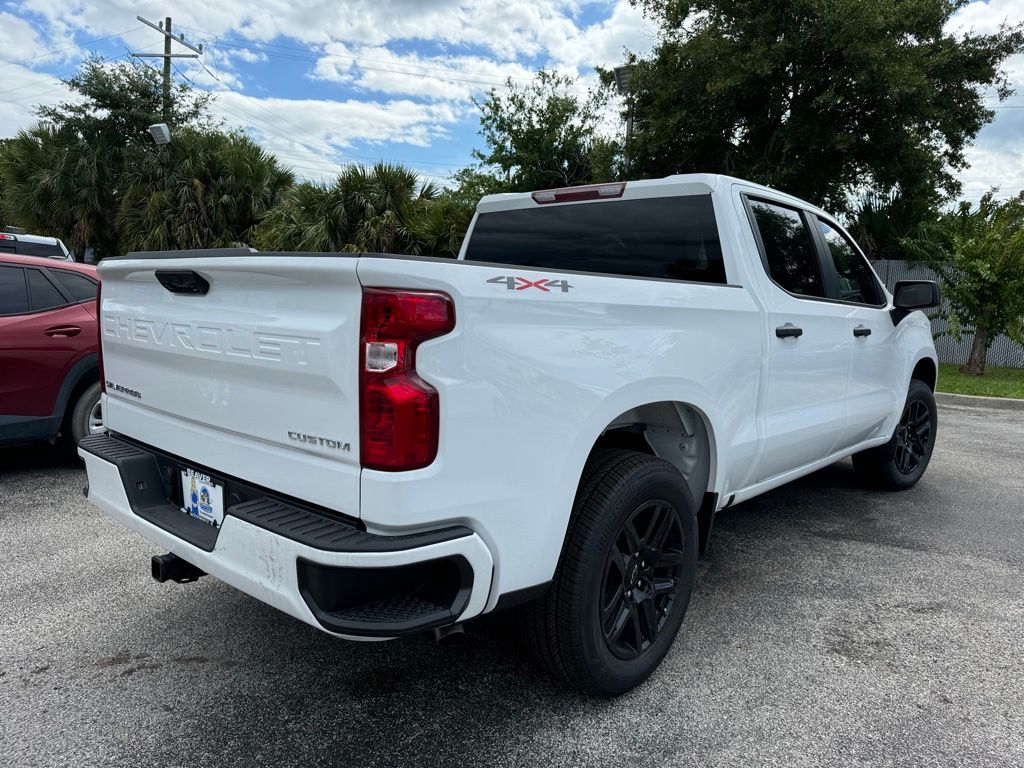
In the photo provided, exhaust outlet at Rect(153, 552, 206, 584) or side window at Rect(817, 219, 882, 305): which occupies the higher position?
side window at Rect(817, 219, 882, 305)

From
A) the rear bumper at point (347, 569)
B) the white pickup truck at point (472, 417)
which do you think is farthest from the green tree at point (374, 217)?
the rear bumper at point (347, 569)

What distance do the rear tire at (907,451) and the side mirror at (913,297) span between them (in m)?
0.69

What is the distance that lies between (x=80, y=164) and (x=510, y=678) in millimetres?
20837

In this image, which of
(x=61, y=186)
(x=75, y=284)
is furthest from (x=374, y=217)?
(x=61, y=186)

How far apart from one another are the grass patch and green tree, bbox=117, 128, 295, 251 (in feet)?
45.8

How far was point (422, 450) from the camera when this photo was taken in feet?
6.02

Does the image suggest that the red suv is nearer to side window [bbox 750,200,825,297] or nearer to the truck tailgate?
the truck tailgate

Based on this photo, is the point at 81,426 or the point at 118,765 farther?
the point at 81,426

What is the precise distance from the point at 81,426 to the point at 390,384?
4.27m

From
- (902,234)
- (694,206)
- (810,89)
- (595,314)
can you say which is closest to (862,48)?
(810,89)

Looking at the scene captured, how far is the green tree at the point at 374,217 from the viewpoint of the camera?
1266 cm

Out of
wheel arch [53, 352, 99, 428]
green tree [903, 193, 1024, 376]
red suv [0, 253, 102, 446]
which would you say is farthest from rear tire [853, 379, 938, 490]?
green tree [903, 193, 1024, 376]

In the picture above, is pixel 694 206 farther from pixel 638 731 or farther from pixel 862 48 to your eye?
pixel 862 48

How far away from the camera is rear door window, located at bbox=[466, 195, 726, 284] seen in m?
3.20
